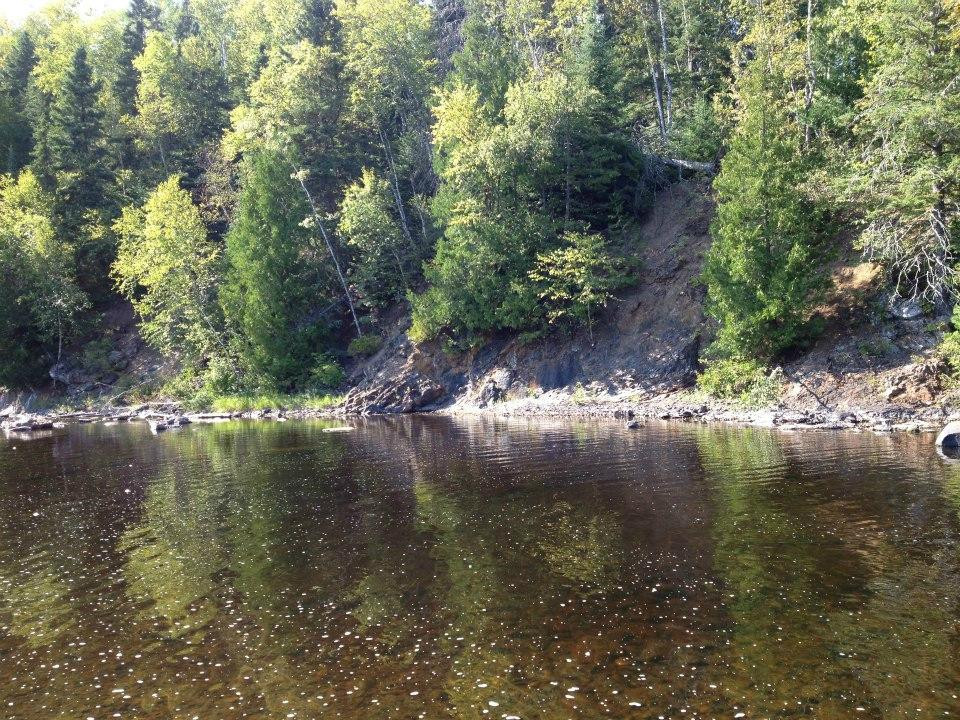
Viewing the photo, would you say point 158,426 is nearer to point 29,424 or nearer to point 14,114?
point 29,424

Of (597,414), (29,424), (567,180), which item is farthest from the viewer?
(29,424)

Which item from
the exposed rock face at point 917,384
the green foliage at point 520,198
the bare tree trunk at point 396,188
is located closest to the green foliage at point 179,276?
the bare tree trunk at point 396,188

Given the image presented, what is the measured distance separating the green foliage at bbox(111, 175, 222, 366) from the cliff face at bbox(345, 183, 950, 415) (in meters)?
16.1

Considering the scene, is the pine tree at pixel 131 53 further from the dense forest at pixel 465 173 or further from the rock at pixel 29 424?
the rock at pixel 29 424

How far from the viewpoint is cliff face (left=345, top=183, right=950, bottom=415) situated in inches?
1244

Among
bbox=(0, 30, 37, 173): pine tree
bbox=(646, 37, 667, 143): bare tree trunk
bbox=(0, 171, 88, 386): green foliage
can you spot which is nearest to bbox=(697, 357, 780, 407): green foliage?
bbox=(646, 37, 667, 143): bare tree trunk

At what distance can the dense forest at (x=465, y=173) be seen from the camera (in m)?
33.4

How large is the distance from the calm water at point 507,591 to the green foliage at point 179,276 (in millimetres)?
36467

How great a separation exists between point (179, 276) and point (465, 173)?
27.1m

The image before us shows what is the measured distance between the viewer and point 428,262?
2158 inches

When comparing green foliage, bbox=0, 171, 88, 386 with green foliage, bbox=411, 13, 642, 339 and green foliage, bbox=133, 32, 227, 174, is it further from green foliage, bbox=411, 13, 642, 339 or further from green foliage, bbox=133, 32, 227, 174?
green foliage, bbox=411, 13, 642, 339

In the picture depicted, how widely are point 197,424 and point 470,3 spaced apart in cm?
4732

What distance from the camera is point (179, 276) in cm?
6019

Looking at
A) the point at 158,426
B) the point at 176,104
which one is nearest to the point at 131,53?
the point at 176,104
